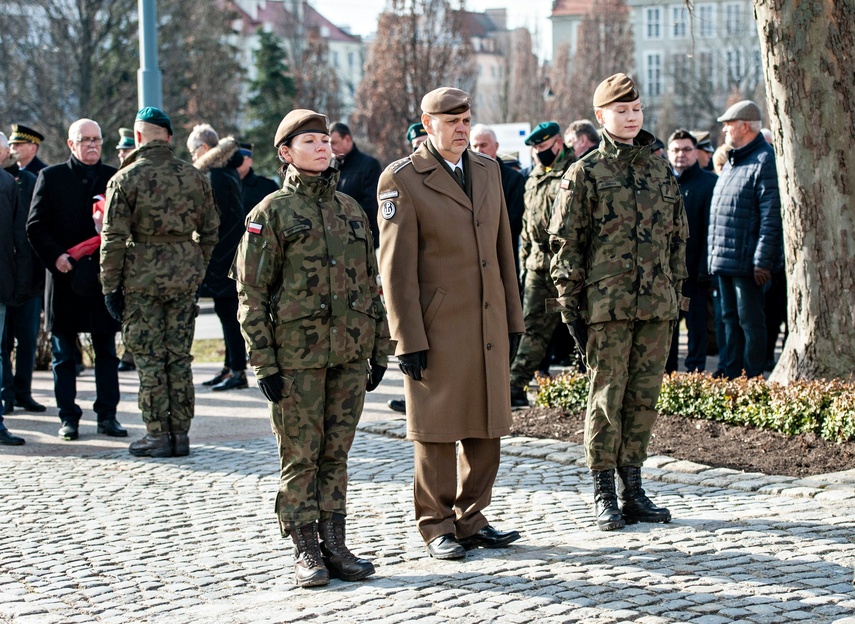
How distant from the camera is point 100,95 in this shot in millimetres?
39469

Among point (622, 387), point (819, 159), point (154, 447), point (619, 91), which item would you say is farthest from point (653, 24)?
point (622, 387)

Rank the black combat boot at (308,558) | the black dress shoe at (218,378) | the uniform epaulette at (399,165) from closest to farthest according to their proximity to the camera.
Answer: the black combat boot at (308,558), the uniform epaulette at (399,165), the black dress shoe at (218,378)

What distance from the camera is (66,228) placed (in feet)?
32.1

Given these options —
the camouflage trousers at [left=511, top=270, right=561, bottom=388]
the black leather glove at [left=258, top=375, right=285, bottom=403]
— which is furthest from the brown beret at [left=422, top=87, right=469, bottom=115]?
the camouflage trousers at [left=511, top=270, right=561, bottom=388]

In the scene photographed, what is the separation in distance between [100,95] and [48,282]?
30742mm

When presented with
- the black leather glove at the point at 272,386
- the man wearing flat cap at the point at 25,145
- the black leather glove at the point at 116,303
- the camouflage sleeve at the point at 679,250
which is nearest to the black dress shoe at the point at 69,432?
the black leather glove at the point at 116,303

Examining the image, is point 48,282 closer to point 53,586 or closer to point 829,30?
point 53,586

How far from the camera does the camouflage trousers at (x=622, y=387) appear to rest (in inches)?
260

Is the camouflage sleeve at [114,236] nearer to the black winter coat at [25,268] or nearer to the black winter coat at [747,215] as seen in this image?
the black winter coat at [25,268]

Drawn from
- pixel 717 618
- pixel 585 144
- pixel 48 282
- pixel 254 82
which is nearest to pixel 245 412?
pixel 48 282

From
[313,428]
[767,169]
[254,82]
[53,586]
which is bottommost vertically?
[53,586]

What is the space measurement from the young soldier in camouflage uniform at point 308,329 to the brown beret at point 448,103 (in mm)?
571

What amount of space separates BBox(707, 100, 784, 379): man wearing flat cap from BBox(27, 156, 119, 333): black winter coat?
5.18 m

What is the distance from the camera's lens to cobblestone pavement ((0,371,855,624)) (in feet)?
17.0
